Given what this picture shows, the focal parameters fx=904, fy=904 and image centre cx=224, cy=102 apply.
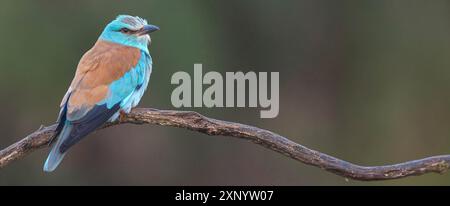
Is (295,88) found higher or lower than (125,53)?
higher

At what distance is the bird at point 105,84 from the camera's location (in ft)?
15.1

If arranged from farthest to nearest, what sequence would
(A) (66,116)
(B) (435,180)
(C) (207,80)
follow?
1. (B) (435,180)
2. (C) (207,80)
3. (A) (66,116)

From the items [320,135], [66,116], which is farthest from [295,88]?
[66,116]

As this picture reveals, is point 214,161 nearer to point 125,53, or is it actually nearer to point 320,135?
point 320,135

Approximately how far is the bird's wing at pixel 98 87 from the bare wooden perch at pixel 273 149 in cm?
14

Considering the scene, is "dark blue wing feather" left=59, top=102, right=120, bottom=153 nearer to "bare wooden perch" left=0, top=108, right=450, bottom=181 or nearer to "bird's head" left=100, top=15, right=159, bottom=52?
"bare wooden perch" left=0, top=108, right=450, bottom=181

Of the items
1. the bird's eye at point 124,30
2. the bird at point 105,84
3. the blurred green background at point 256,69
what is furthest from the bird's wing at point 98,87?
the blurred green background at point 256,69

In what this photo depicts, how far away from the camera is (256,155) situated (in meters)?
9.01

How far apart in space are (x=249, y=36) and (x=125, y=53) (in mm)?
3653

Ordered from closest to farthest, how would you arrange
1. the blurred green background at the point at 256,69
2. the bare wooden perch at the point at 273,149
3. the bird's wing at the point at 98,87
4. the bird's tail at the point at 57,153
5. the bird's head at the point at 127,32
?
the bare wooden perch at the point at 273,149 < the bird's tail at the point at 57,153 < the bird's wing at the point at 98,87 < the bird's head at the point at 127,32 < the blurred green background at the point at 256,69

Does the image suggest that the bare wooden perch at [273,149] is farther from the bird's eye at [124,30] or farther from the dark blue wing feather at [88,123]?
the bird's eye at [124,30]

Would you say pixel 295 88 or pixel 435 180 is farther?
pixel 295 88

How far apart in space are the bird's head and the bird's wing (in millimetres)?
77

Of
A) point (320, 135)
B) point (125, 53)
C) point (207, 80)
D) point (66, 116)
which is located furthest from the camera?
point (320, 135)
